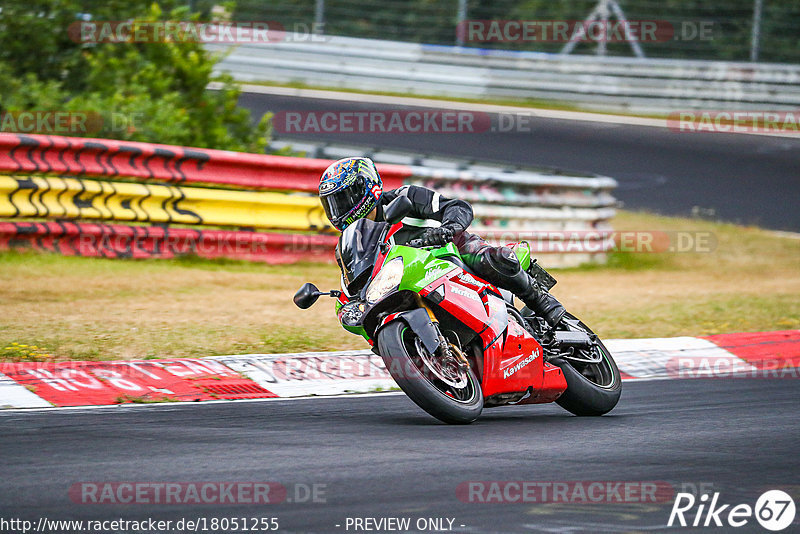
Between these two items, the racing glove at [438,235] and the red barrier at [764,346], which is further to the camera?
the red barrier at [764,346]

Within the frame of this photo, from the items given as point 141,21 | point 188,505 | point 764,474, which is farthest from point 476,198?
point 188,505

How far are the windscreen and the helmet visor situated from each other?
114mm

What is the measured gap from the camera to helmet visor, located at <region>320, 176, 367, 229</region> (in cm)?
617

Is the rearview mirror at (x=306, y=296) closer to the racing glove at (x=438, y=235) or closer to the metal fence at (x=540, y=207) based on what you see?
the racing glove at (x=438, y=235)

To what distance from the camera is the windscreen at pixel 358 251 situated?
6.23 metres

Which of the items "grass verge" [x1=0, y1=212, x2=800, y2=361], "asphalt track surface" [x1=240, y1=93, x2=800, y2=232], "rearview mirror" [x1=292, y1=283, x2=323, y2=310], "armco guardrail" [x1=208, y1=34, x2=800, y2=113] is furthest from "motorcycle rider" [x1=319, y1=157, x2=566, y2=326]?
"armco guardrail" [x1=208, y1=34, x2=800, y2=113]

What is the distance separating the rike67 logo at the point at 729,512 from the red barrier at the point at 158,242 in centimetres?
801

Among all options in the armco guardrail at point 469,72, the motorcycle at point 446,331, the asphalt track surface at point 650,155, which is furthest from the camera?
the armco guardrail at point 469,72

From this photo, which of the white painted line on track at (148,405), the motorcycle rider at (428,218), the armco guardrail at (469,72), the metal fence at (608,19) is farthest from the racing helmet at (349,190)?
the metal fence at (608,19)

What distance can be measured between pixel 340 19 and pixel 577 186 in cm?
1128

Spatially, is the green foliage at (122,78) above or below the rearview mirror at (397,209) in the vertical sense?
above

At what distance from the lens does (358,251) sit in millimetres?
6250

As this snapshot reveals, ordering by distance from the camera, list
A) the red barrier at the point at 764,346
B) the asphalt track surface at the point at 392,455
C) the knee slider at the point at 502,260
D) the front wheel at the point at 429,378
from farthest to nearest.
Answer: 1. the red barrier at the point at 764,346
2. the knee slider at the point at 502,260
3. the front wheel at the point at 429,378
4. the asphalt track surface at the point at 392,455

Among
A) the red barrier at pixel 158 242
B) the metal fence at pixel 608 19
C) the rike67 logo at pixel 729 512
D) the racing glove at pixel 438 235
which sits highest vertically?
the metal fence at pixel 608 19
